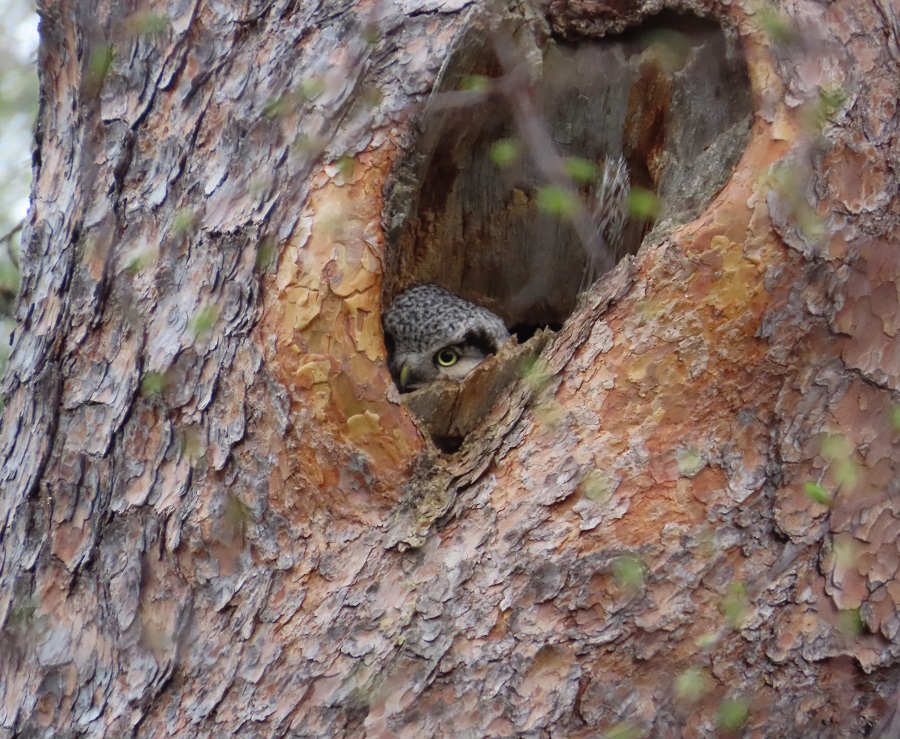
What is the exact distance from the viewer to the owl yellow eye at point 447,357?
3815mm

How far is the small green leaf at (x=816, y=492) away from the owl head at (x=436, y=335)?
69.6 inches

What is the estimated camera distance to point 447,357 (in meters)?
3.83

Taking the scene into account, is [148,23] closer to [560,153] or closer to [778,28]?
[560,153]

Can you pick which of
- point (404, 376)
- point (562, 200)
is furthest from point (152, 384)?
point (404, 376)

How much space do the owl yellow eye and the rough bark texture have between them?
1472 millimetres

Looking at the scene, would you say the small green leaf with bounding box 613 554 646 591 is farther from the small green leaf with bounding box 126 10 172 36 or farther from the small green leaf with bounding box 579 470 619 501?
the small green leaf with bounding box 126 10 172 36

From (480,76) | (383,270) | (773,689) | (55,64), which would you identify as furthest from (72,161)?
(773,689)

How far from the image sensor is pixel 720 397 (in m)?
2.14

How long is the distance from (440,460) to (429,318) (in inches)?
60.9

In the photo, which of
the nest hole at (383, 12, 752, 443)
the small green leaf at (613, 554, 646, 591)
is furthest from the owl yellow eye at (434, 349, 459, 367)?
the small green leaf at (613, 554, 646, 591)

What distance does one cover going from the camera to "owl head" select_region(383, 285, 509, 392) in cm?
374

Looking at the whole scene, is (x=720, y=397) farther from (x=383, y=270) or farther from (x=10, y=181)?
(x=10, y=181)

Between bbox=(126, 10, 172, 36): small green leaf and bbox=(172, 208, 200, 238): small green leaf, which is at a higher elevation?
bbox=(126, 10, 172, 36): small green leaf

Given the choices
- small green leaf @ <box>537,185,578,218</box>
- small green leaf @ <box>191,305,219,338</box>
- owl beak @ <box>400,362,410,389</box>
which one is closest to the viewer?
small green leaf @ <box>537,185,578,218</box>
